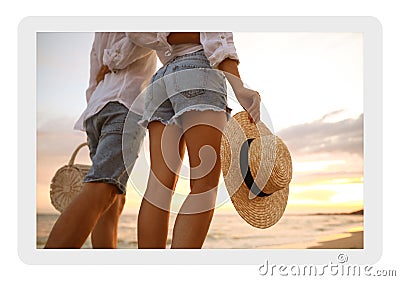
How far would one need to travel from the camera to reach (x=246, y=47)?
1786mm

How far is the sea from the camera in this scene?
1821 mm

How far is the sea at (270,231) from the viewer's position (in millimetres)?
1821

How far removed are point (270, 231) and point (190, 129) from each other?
1.47ft

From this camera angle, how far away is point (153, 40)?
167 cm

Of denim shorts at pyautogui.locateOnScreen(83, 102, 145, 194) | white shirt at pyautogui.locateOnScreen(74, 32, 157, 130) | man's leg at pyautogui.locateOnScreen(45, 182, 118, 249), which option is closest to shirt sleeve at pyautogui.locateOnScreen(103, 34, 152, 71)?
white shirt at pyautogui.locateOnScreen(74, 32, 157, 130)

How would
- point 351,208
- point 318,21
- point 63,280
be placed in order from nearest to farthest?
point 63,280, point 318,21, point 351,208

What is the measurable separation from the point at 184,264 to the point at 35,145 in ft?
1.56

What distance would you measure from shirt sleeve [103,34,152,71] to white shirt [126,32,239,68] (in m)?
0.04

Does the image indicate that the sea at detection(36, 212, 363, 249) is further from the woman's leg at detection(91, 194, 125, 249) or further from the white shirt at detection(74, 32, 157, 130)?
the white shirt at detection(74, 32, 157, 130)

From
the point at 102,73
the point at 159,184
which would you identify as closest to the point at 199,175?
the point at 159,184

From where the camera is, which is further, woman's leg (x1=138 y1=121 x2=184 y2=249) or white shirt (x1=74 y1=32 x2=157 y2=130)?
white shirt (x1=74 y1=32 x2=157 y2=130)
